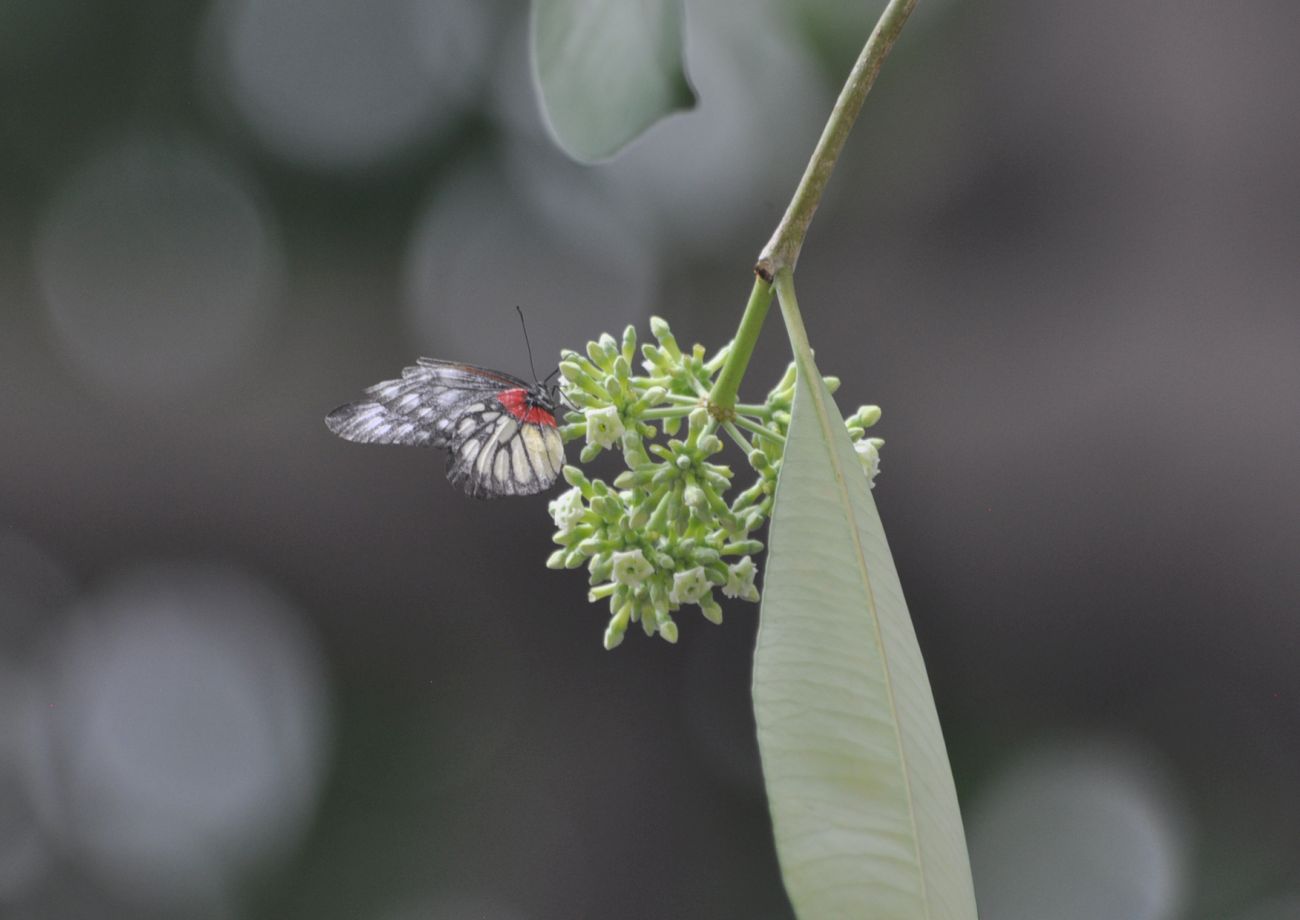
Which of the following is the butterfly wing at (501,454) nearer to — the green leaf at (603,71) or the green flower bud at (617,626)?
the green flower bud at (617,626)

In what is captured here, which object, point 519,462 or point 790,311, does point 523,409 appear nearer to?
point 519,462

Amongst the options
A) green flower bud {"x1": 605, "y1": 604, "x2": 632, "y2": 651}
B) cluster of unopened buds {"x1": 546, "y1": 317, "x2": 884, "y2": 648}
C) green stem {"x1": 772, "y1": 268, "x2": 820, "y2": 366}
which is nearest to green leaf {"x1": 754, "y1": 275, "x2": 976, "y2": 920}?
green stem {"x1": 772, "y1": 268, "x2": 820, "y2": 366}

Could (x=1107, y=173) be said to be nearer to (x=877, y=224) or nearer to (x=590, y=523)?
(x=877, y=224)

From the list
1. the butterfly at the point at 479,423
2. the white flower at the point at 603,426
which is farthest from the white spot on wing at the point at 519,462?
the white flower at the point at 603,426

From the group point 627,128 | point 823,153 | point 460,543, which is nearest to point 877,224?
point 460,543

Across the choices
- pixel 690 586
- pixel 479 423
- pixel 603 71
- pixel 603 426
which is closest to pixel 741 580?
pixel 690 586

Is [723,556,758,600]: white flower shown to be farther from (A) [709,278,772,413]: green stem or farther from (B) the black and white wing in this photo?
(B) the black and white wing
